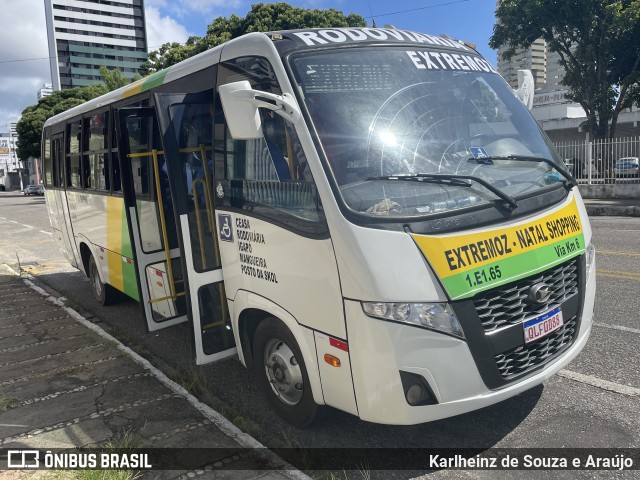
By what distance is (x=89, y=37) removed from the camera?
11125 centimetres

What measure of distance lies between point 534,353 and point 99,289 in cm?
641

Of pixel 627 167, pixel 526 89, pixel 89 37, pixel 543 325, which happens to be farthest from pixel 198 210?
pixel 89 37

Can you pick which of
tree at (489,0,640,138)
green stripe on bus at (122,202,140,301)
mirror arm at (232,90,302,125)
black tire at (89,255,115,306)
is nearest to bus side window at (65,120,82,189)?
black tire at (89,255,115,306)

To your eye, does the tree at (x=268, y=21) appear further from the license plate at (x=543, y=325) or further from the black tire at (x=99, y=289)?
the license plate at (x=543, y=325)

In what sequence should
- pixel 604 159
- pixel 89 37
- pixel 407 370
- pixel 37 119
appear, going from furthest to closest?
1. pixel 89 37
2. pixel 37 119
3. pixel 604 159
4. pixel 407 370

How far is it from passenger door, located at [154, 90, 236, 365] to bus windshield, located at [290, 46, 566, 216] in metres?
1.16

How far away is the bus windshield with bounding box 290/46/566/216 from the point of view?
3344mm

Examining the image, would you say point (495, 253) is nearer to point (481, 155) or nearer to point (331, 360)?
point (481, 155)

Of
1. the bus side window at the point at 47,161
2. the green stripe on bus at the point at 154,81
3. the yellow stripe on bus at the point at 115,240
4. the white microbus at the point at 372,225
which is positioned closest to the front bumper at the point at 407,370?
the white microbus at the point at 372,225

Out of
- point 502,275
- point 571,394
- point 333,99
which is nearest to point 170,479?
point 502,275

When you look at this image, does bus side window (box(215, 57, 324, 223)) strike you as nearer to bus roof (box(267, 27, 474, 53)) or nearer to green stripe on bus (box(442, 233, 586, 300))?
bus roof (box(267, 27, 474, 53))

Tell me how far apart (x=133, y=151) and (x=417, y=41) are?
3.18 m

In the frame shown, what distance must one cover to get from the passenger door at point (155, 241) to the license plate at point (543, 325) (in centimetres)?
342

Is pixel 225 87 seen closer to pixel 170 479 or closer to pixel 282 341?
pixel 282 341
